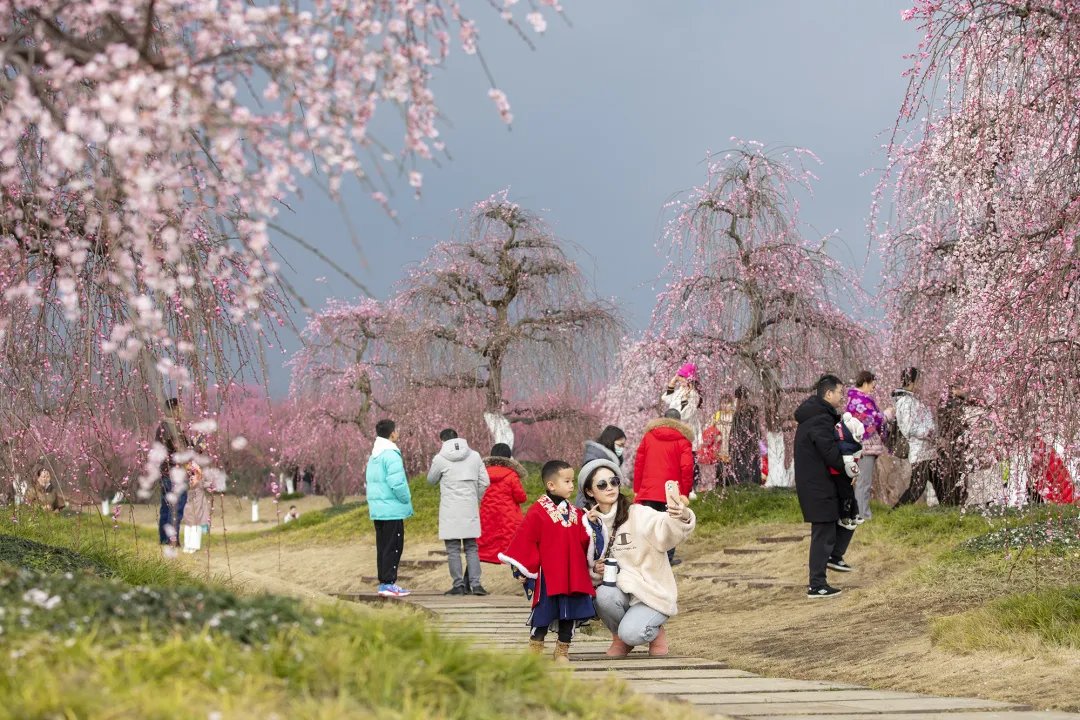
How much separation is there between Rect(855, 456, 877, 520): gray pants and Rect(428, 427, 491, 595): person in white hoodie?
15.7 feet

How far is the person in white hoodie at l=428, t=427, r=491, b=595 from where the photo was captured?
1294 cm

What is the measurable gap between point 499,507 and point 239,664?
29.8 feet

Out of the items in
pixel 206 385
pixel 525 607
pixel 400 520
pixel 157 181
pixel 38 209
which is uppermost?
pixel 38 209

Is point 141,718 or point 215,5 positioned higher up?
point 215,5

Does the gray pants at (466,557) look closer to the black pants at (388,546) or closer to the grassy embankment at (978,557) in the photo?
the black pants at (388,546)

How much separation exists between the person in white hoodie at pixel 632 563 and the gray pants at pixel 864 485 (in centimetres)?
784

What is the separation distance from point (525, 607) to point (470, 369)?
11.2 metres

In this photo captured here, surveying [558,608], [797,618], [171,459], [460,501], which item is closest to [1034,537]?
[797,618]

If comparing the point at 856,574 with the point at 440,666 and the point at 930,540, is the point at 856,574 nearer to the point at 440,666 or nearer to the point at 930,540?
the point at 930,540

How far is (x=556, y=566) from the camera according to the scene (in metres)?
7.59

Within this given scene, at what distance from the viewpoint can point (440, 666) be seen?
426cm

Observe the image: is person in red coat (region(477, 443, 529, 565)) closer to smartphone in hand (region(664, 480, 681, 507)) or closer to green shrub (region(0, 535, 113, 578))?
green shrub (region(0, 535, 113, 578))

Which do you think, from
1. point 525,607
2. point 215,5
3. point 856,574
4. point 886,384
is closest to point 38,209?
point 215,5

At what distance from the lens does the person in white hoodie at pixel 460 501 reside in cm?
1294
